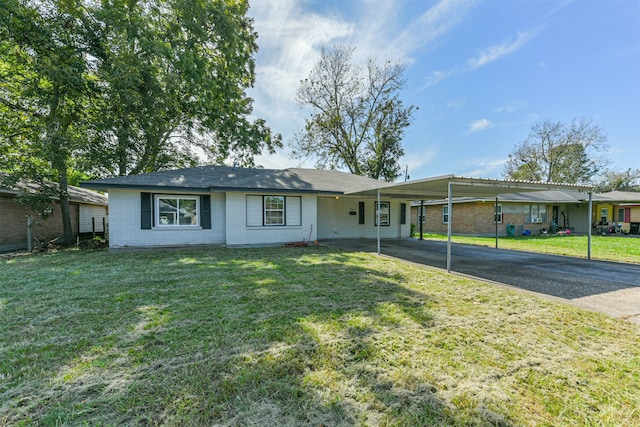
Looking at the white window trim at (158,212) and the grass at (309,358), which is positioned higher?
the white window trim at (158,212)

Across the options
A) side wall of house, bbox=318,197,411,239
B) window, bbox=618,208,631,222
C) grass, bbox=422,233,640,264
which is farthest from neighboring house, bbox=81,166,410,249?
window, bbox=618,208,631,222

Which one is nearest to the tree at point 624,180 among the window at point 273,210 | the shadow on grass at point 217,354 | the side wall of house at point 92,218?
the window at point 273,210

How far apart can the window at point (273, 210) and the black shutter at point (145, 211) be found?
4.23 metres

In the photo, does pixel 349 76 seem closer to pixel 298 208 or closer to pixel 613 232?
pixel 298 208

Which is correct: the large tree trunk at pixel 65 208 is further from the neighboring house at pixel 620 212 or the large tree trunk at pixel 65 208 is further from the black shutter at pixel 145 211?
the neighboring house at pixel 620 212

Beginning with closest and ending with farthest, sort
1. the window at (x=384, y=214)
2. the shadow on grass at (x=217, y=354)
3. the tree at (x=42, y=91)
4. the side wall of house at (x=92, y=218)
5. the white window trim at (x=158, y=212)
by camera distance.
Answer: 1. the shadow on grass at (x=217, y=354)
2. the tree at (x=42, y=91)
3. the white window trim at (x=158, y=212)
4. the window at (x=384, y=214)
5. the side wall of house at (x=92, y=218)

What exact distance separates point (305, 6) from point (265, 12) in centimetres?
194

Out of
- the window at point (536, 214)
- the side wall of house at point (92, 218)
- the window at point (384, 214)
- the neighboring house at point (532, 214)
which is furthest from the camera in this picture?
the window at point (536, 214)

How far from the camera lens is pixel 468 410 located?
6.65 feet

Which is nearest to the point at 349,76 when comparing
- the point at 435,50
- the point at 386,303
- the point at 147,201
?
the point at 435,50

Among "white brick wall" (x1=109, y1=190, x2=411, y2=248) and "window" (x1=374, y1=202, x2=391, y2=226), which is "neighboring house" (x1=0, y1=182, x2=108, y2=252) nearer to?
"white brick wall" (x1=109, y1=190, x2=411, y2=248)

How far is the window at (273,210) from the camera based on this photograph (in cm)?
1120

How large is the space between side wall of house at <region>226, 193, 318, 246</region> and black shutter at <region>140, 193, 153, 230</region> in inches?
108

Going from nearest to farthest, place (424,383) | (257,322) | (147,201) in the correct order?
(424,383) < (257,322) < (147,201)
